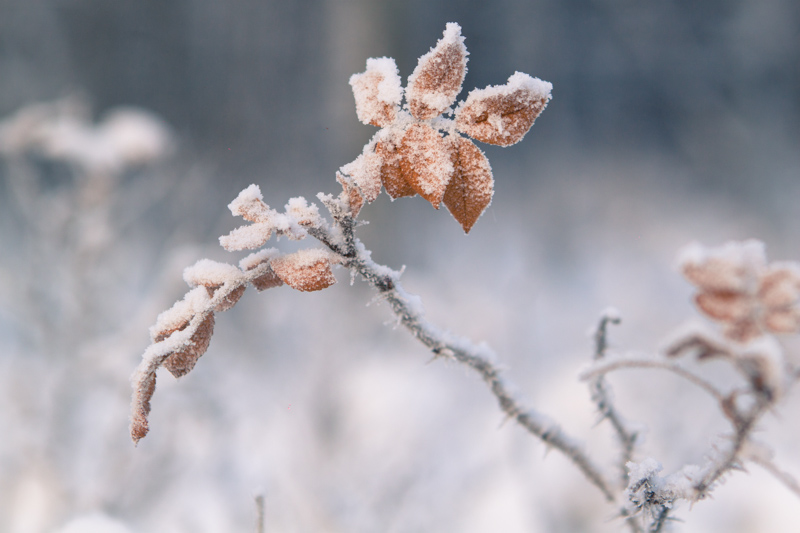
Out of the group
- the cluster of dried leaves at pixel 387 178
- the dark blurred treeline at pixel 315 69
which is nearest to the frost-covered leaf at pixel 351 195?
the cluster of dried leaves at pixel 387 178

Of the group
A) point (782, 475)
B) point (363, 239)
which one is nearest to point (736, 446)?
point (782, 475)

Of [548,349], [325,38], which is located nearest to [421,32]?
[325,38]

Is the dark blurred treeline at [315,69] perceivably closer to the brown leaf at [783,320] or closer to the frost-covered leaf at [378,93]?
the frost-covered leaf at [378,93]

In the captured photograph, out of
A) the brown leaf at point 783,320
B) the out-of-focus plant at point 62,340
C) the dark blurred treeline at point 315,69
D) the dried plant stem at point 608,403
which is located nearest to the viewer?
the brown leaf at point 783,320

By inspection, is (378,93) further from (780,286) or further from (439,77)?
(780,286)

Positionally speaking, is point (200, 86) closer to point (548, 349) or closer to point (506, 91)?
point (548, 349)

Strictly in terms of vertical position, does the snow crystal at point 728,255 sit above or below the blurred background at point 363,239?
below

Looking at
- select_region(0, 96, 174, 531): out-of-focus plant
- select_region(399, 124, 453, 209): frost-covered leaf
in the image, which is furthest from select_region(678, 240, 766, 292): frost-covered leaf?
select_region(0, 96, 174, 531): out-of-focus plant
